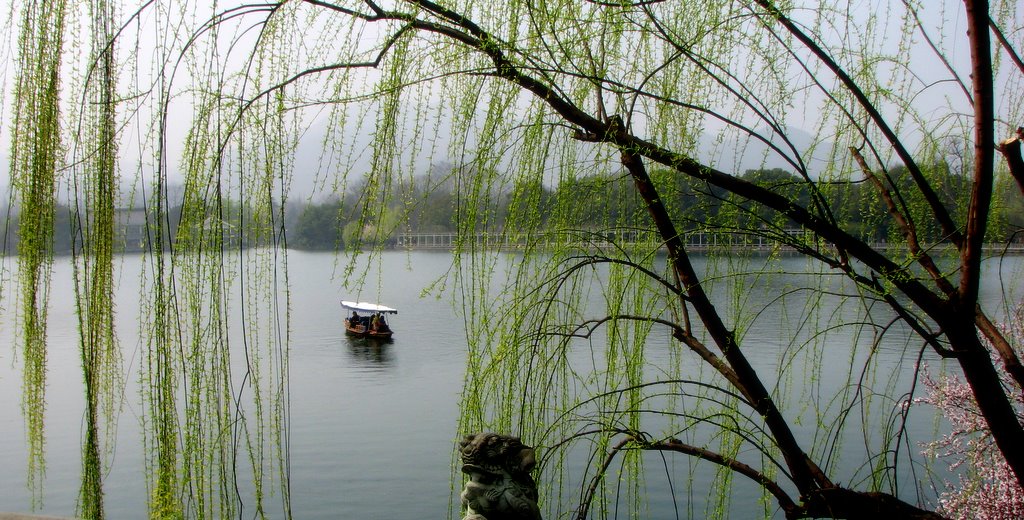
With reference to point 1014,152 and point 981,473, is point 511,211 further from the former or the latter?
point 981,473

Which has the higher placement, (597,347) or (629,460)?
(629,460)

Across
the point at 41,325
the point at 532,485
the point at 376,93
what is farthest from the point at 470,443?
the point at 41,325

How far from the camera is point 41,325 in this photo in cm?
140

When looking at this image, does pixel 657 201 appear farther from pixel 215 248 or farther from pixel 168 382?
pixel 168 382

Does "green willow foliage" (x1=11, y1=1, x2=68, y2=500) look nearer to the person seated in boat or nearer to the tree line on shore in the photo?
the tree line on shore

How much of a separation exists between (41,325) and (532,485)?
867mm

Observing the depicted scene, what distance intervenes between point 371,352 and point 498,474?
24.3 ft

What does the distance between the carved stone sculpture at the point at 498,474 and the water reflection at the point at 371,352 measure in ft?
21.8

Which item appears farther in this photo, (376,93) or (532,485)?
(532,485)

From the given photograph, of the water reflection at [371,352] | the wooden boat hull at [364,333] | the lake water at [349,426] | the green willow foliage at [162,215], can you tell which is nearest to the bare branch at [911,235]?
the green willow foliage at [162,215]

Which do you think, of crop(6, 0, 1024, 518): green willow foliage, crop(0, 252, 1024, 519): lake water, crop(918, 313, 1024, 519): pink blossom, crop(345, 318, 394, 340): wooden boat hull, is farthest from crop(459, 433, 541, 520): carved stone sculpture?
crop(345, 318, 394, 340): wooden boat hull

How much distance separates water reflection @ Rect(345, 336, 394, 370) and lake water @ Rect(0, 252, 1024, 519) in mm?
18

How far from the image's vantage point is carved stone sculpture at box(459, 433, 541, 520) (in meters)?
1.46

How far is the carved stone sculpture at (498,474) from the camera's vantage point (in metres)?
1.46
